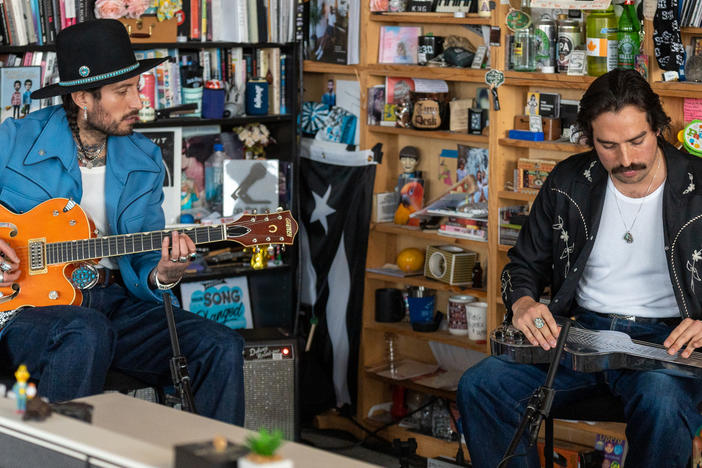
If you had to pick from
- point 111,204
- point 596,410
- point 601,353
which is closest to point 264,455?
point 601,353

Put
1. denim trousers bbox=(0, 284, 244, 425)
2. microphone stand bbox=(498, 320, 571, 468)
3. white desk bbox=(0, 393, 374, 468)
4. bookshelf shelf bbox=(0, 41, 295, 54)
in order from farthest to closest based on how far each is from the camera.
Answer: bookshelf shelf bbox=(0, 41, 295, 54)
denim trousers bbox=(0, 284, 244, 425)
microphone stand bbox=(498, 320, 571, 468)
white desk bbox=(0, 393, 374, 468)

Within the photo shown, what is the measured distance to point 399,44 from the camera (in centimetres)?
408

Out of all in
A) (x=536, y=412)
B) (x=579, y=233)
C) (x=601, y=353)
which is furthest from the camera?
(x=579, y=233)

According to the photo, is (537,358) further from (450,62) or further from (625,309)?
(450,62)

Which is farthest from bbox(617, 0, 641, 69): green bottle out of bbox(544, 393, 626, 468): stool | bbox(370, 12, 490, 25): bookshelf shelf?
bbox(544, 393, 626, 468): stool

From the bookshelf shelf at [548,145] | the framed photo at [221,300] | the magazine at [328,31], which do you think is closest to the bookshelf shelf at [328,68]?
the magazine at [328,31]

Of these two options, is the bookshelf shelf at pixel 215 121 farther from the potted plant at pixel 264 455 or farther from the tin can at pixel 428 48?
the potted plant at pixel 264 455

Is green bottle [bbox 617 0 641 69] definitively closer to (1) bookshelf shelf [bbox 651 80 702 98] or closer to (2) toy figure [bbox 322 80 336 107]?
(1) bookshelf shelf [bbox 651 80 702 98]

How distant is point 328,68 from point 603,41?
1239mm

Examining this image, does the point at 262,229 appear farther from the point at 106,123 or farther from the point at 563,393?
the point at 563,393

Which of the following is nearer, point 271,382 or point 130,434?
point 130,434

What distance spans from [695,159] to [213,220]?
2.03 metres

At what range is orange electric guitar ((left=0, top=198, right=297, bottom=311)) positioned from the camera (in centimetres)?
292

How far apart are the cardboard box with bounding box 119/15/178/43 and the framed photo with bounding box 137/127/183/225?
358mm
